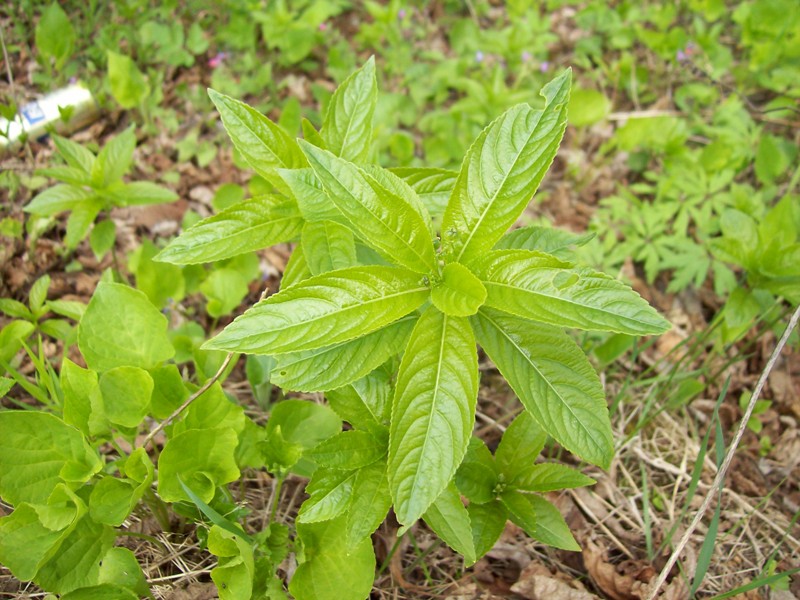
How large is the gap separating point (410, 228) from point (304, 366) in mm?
461

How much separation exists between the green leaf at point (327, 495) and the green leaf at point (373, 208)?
2.20 feet

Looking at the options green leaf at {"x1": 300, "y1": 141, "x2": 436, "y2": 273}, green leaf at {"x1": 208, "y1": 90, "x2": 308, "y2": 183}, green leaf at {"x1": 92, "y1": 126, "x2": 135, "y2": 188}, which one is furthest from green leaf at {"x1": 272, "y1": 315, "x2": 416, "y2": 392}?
green leaf at {"x1": 92, "y1": 126, "x2": 135, "y2": 188}

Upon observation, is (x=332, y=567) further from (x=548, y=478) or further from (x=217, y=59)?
(x=217, y=59)

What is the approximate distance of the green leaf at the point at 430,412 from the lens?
1405 mm

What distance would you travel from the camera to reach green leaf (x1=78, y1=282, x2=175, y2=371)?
2.05m

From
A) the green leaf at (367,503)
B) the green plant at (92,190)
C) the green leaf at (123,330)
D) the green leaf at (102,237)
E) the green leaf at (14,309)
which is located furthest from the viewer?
the green leaf at (102,237)

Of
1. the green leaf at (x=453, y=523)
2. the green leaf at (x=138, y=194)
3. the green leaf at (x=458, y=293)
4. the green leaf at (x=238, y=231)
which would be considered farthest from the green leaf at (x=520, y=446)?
the green leaf at (x=138, y=194)

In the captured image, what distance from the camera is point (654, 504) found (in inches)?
97.2

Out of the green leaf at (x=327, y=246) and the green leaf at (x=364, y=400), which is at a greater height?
the green leaf at (x=327, y=246)

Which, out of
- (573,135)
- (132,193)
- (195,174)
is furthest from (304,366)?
(573,135)

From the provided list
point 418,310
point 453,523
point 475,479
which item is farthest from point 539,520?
point 418,310

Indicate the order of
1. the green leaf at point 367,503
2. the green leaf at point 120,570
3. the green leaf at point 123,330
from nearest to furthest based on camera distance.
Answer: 1. the green leaf at point 367,503
2. the green leaf at point 120,570
3. the green leaf at point 123,330

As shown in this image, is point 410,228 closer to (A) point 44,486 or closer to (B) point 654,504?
(A) point 44,486

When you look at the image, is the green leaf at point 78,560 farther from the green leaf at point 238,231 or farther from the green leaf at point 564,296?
the green leaf at point 564,296
